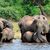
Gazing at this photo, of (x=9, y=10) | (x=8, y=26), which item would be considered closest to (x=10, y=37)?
(x=8, y=26)

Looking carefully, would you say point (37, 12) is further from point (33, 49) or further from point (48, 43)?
point (33, 49)

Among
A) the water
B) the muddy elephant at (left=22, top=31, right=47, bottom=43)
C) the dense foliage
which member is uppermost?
the dense foliage

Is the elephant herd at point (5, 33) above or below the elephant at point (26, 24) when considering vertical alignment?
below

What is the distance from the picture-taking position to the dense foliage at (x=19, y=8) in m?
33.8

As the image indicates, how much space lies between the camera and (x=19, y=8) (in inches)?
1505

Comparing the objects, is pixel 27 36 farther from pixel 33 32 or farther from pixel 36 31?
pixel 36 31

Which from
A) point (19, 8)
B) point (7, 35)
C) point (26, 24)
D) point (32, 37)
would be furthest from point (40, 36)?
point (19, 8)

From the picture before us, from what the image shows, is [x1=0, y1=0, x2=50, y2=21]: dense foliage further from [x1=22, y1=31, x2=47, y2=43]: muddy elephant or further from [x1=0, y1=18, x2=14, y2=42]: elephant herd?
[x1=22, y1=31, x2=47, y2=43]: muddy elephant

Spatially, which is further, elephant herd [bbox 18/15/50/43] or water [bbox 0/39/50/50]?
elephant herd [bbox 18/15/50/43]

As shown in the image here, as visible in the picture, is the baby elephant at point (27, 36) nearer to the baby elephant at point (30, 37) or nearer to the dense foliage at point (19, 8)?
the baby elephant at point (30, 37)

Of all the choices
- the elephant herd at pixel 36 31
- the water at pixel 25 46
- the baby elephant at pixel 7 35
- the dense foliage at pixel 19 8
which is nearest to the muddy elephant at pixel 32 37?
the elephant herd at pixel 36 31

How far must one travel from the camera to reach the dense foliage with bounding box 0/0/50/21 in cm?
3378

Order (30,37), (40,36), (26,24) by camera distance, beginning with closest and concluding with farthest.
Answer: (40,36)
(30,37)
(26,24)

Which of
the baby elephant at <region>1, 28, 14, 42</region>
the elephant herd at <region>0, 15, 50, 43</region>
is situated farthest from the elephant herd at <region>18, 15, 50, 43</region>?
the baby elephant at <region>1, 28, 14, 42</region>
